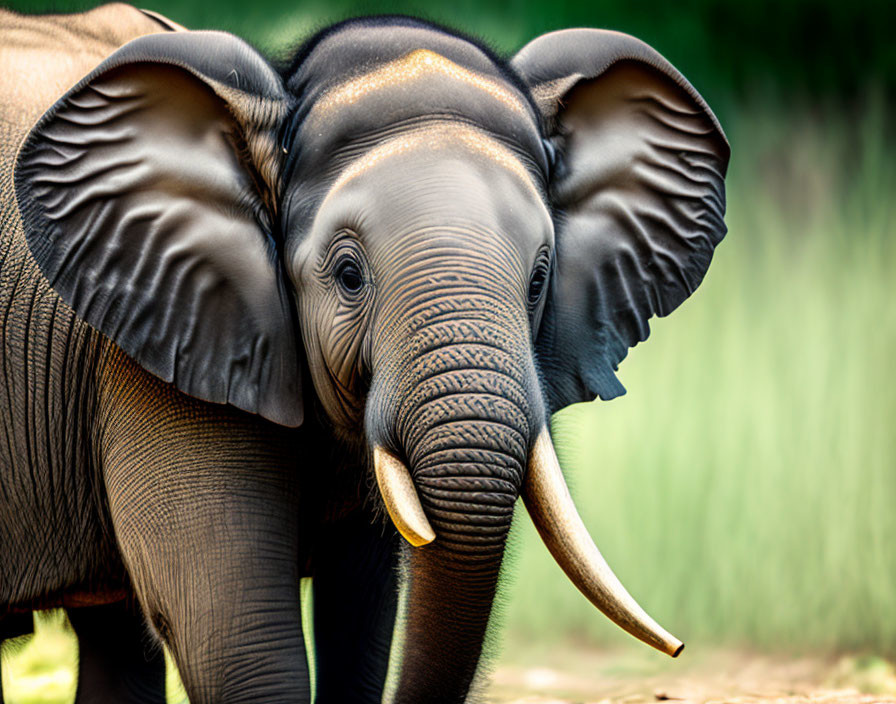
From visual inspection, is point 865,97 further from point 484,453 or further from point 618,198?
point 484,453

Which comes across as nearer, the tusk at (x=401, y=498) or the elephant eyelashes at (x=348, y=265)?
the tusk at (x=401, y=498)

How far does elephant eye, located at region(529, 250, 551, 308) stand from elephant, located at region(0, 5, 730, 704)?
1 centimetres

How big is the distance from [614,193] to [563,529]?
136 cm

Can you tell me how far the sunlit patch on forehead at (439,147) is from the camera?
3096 millimetres

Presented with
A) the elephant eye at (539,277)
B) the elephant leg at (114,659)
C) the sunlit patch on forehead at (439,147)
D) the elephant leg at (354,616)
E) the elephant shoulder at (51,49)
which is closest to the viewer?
the sunlit patch on forehead at (439,147)

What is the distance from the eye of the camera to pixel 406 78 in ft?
10.6

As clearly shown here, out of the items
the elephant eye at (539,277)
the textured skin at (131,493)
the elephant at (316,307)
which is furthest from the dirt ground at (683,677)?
the elephant eye at (539,277)

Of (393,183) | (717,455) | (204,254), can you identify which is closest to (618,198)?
(393,183)

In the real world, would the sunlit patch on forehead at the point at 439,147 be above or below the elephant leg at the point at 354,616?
above

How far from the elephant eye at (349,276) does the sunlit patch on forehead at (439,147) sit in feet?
0.61

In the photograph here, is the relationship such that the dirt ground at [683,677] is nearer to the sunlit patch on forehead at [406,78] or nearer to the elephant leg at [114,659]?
the elephant leg at [114,659]

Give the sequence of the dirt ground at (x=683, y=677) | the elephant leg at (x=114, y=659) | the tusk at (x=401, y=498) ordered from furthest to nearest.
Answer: the dirt ground at (x=683, y=677) → the elephant leg at (x=114, y=659) → the tusk at (x=401, y=498)

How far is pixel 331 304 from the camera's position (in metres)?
3.18

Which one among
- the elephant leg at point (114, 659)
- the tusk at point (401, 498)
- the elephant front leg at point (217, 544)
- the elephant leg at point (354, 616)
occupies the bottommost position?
the elephant leg at point (114, 659)
